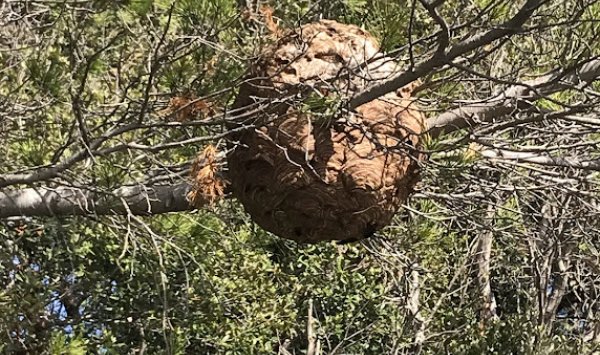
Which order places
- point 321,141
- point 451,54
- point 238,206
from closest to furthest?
point 451,54 → point 321,141 → point 238,206

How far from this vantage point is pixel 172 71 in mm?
2295

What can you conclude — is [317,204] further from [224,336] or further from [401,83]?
[224,336]

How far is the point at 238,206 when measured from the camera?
3.60m

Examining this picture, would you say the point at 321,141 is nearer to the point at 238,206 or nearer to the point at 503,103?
the point at 503,103

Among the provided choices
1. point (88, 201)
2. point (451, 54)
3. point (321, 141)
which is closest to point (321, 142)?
point (321, 141)

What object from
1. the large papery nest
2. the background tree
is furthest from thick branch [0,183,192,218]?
the large papery nest

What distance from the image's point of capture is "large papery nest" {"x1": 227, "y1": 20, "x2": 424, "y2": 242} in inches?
79.6

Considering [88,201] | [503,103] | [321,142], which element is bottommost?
[88,201]

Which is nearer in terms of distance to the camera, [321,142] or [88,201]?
[321,142]

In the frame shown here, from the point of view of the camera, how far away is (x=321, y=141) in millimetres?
2031

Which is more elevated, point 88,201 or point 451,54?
point 451,54

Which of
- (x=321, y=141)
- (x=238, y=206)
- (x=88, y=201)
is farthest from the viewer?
(x=238, y=206)

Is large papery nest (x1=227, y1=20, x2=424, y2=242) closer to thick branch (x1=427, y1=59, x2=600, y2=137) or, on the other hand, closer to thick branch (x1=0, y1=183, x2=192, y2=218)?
thick branch (x1=427, y1=59, x2=600, y2=137)

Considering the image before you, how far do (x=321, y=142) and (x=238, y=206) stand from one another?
1606mm
